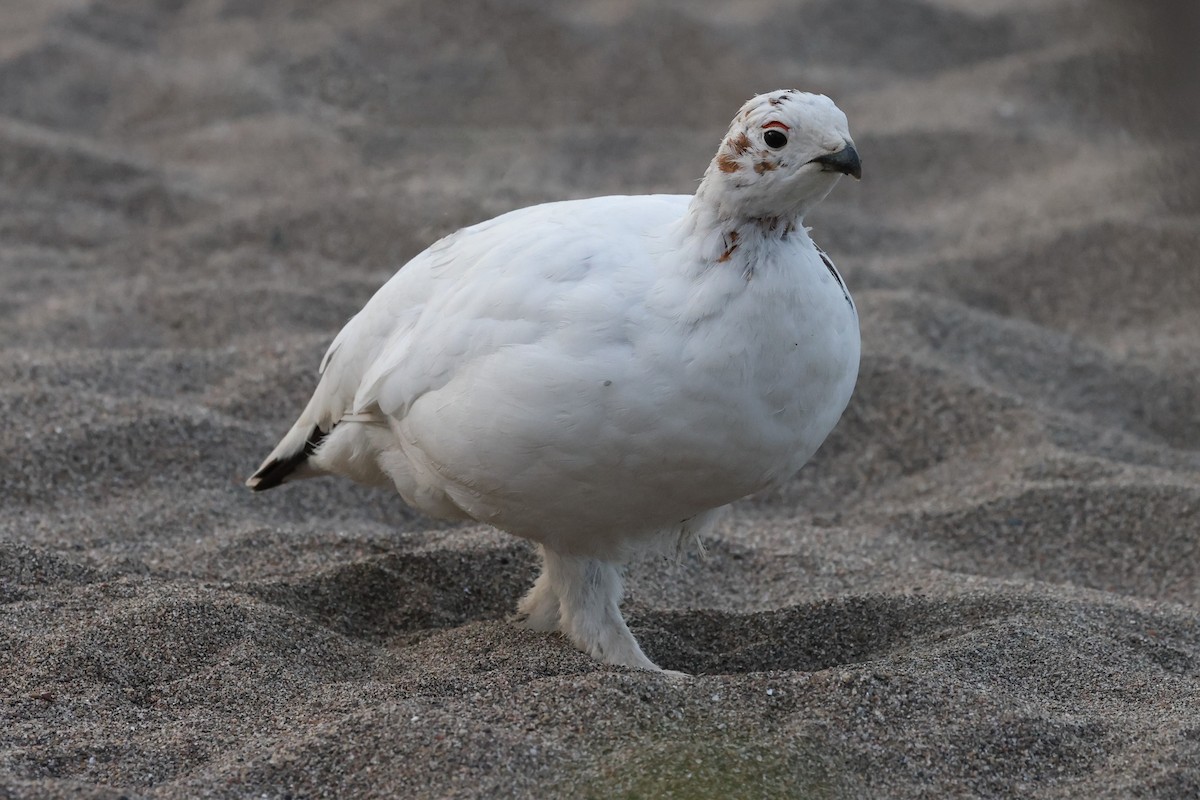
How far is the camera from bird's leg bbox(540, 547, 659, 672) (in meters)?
2.50

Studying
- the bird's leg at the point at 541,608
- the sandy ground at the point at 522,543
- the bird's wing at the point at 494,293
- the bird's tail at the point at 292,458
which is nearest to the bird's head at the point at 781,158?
the bird's wing at the point at 494,293

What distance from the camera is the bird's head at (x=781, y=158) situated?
209 centimetres

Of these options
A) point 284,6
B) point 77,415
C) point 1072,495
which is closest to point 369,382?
point 77,415

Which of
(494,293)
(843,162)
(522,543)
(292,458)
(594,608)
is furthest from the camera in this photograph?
(522,543)

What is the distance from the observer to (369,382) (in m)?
2.49

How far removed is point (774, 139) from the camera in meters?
2.13

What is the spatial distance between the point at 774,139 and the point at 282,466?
130 centimetres

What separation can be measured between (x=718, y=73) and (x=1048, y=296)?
105 inches

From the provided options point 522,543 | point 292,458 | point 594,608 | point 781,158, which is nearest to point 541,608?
point 594,608

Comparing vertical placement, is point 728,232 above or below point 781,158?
below

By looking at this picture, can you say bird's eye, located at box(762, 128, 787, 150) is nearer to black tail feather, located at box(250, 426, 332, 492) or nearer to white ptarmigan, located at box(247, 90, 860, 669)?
white ptarmigan, located at box(247, 90, 860, 669)

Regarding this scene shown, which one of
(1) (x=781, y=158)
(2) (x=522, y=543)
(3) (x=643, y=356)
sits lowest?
(2) (x=522, y=543)

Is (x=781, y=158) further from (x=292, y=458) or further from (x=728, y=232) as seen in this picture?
(x=292, y=458)

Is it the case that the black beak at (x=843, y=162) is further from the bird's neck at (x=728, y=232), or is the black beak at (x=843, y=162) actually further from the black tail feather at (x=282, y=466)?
the black tail feather at (x=282, y=466)
